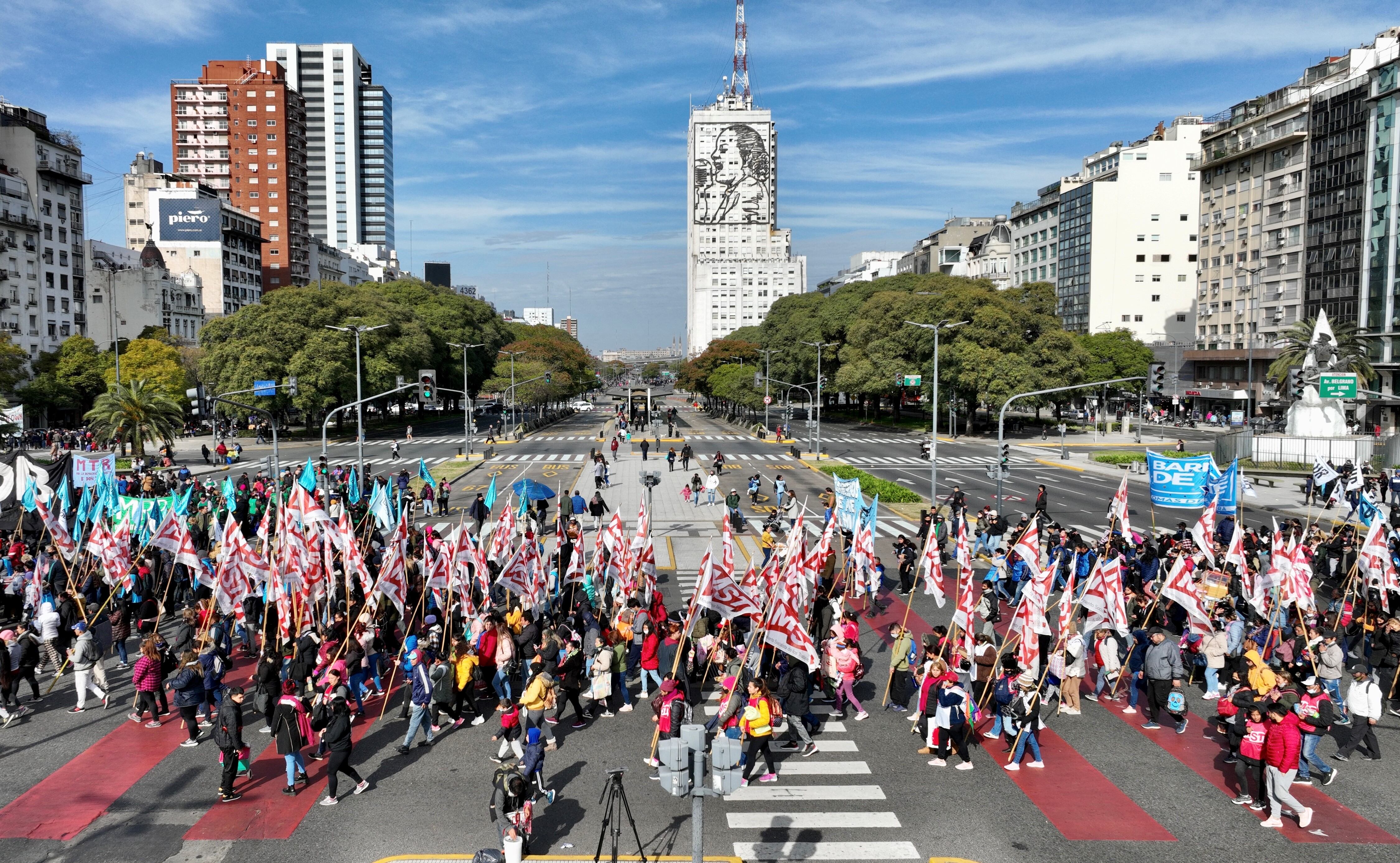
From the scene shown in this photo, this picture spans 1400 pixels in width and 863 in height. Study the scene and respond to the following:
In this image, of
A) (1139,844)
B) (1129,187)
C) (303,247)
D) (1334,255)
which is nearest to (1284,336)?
(1334,255)

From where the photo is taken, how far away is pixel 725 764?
8.44m

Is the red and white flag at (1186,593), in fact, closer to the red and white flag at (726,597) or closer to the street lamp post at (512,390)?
the red and white flag at (726,597)

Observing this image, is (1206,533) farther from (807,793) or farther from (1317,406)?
(1317,406)

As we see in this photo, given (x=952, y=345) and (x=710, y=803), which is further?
(x=952, y=345)

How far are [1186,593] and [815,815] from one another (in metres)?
7.73

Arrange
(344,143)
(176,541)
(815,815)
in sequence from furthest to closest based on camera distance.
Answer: (344,143) → (176,541) → (815,815)

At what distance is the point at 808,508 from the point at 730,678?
83.0 feet

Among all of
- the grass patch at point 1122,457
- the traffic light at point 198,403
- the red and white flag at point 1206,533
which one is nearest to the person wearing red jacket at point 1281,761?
the red and white flag at point 1206,533

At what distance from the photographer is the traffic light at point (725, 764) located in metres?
8.32

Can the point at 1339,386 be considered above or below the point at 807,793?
above

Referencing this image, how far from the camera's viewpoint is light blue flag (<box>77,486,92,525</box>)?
24188 mm

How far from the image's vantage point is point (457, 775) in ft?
40.2

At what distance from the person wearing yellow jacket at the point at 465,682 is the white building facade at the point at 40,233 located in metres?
76.2

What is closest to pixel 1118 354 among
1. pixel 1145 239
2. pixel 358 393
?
pixel 1145 239
